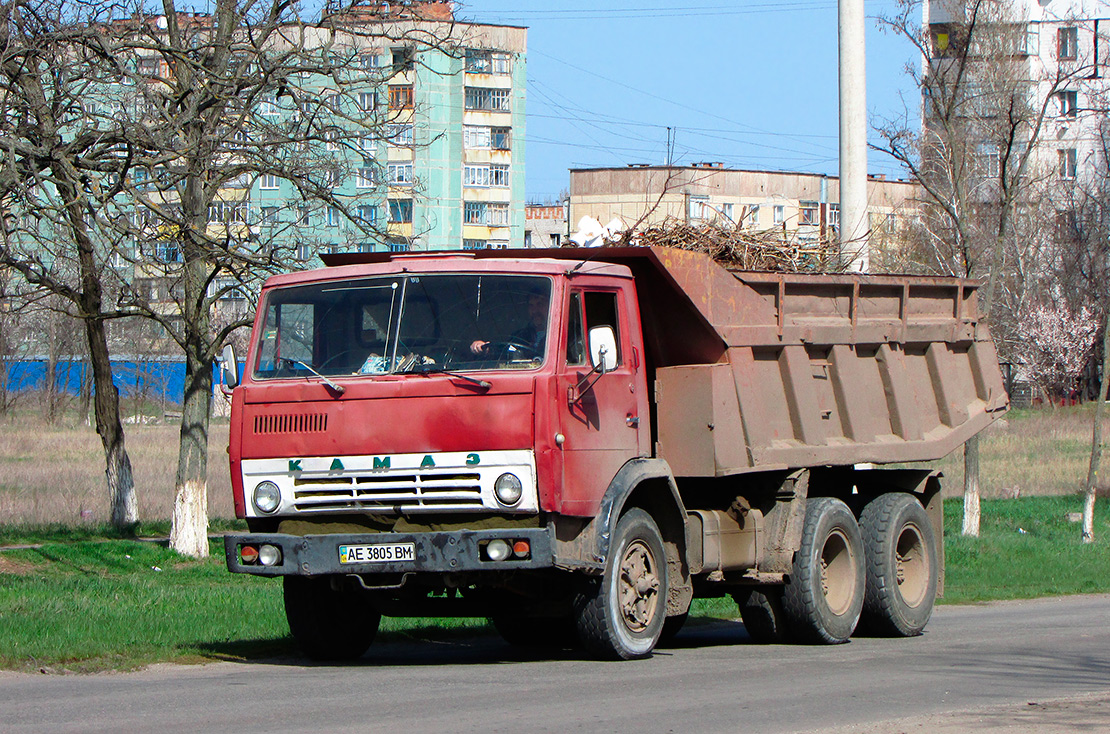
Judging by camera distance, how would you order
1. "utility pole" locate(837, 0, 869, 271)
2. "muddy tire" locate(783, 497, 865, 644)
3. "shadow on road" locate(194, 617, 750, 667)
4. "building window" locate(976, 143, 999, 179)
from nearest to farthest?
1. "shadow on road" locate(194, 617, 750, 667)
2. "muddy tire" locate(783, 497, 865, 644)
3. "utility pole" locate(837, 0, 869, 271)
4. "building window" locate(976, 143, 999, 179)

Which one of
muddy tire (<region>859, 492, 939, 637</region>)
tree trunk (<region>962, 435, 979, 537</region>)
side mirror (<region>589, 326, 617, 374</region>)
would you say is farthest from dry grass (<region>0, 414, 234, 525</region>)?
side mirror (<region>589, 326, 617, 374</region>)

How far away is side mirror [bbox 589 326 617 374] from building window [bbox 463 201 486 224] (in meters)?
59.1

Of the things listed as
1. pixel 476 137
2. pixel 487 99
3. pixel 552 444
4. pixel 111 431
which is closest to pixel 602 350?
pixel 552 444

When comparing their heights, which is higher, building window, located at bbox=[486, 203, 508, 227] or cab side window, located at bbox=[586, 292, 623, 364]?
building window, located at bbox=[486, 203, 508, 227]

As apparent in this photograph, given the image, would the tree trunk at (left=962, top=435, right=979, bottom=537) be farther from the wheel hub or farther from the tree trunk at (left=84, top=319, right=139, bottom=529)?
the wheel hub

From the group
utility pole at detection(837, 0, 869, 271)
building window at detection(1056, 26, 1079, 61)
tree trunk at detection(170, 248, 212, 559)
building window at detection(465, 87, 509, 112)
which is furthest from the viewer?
building window at detection(465, 87, 509, 112)

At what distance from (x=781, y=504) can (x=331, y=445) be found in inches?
150

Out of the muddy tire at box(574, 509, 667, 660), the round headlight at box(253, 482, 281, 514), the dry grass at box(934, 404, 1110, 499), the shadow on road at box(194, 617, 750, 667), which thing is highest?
the round headlight at box(253, 482, 281, 514)

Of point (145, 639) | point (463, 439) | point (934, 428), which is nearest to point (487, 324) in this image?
point (463, 439)

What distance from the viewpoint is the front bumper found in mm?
8352

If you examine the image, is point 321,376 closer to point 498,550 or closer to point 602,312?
point 498,550

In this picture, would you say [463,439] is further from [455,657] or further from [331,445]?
[455,657]

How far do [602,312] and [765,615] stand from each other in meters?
3.14

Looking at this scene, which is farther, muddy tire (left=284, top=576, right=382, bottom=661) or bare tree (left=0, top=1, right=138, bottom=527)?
bare tree (left=0, top=1, right=138, bottom=527)
